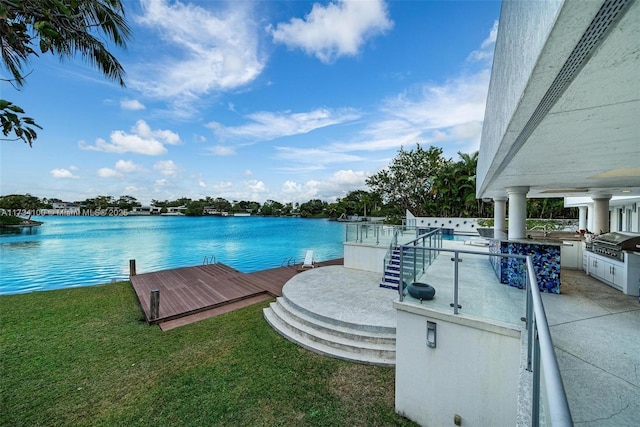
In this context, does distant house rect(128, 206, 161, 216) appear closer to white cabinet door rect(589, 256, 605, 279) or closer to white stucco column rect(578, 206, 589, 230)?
white stucco column rect(578, 206, 589, 230)

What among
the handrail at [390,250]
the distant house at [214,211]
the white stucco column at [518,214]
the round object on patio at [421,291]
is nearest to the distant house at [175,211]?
the distant house at [214,211]

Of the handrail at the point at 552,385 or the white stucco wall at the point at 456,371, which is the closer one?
the handrail at the point at 552,385

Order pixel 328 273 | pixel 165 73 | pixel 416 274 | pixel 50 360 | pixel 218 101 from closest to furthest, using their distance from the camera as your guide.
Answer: pixel 416 274
pixel 50 360
pixel 328 273
pixel 165 73
pixel 218 101

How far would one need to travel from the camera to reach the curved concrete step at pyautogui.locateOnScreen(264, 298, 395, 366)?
18.4 ft

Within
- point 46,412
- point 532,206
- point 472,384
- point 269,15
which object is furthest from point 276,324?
point 532,206

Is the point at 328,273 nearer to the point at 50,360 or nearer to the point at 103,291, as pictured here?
the point at 50,360

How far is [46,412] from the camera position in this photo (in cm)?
426

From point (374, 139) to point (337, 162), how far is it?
33.2 ft

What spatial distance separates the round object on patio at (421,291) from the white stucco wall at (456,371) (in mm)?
263

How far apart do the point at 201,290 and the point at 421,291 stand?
9377 millimetres

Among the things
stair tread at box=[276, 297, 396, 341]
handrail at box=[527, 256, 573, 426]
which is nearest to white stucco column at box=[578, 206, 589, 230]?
stair tread at box=[276, 297, 396, 341]

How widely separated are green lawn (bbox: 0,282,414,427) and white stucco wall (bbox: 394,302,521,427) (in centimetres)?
53

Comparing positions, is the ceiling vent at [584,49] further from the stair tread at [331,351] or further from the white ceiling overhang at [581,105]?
the stair tread at [331,351]

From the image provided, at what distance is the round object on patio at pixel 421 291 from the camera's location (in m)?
4.23
